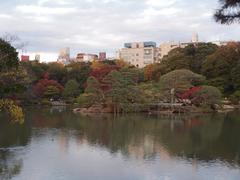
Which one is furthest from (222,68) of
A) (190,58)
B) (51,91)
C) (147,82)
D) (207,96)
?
(51,91)

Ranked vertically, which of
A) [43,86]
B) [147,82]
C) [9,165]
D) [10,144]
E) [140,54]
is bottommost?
[9,165]

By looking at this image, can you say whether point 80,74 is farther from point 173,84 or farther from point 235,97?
point 235,97

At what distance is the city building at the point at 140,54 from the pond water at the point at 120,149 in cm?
4119

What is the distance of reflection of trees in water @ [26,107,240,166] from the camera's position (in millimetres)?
15613

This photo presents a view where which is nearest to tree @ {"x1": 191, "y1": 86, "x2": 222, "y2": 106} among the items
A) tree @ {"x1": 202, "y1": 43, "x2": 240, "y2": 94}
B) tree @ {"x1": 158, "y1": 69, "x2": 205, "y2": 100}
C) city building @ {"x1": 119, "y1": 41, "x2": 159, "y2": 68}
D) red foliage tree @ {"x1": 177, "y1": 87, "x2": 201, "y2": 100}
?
red foliage tree @ {"x1": 177, "y1": 87, "x2": 201, "y2": 100}

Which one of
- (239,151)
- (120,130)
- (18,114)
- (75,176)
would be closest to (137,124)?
(120,130)

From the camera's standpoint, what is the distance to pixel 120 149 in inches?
634

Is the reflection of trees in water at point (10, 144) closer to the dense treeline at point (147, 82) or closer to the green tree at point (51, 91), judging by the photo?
the dense treeline at point (147, 82)

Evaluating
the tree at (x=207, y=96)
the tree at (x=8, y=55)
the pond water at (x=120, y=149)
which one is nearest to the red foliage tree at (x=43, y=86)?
the pond water at (x=120, y=149)

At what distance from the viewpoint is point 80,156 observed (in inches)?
571

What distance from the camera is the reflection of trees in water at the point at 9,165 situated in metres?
11.6

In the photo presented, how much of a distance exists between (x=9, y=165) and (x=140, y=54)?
5559 centimetres

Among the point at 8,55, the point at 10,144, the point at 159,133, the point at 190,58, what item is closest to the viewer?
the point at 8,55

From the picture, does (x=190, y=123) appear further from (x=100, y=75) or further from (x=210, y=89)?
(x=100, y=75)
